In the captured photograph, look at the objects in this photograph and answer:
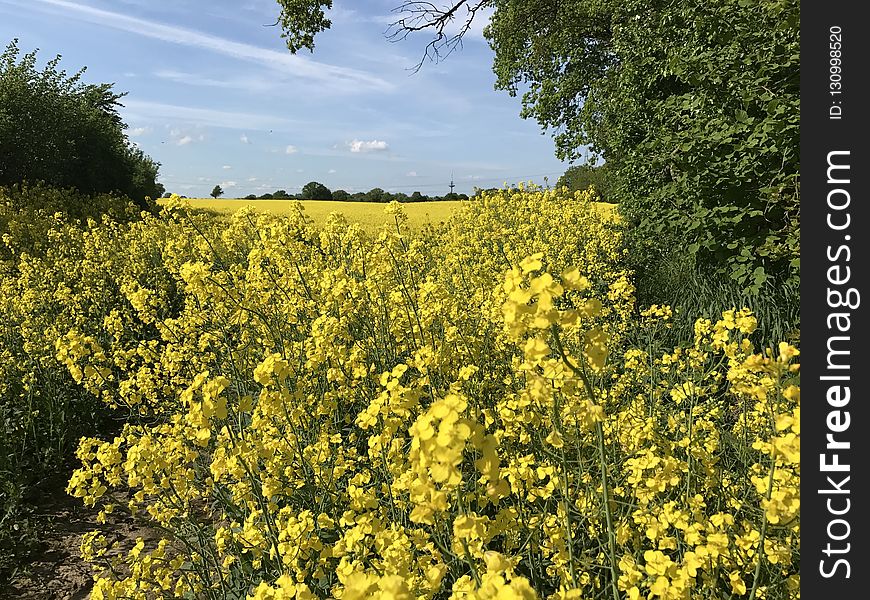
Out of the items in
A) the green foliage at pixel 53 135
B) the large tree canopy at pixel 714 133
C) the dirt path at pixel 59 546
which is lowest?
the dirt path at pixel 59 546

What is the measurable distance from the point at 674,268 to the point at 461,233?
3.20 metres

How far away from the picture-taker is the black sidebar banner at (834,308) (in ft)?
5.17

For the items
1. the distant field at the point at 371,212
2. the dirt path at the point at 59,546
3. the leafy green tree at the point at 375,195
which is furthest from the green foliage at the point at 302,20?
the leafy green tree at the point at 375,195

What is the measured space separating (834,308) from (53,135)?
65.3 feet

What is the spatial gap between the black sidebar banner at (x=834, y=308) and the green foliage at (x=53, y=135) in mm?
18660

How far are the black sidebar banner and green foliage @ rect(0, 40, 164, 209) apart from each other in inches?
735

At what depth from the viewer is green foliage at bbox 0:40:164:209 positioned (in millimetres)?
15438

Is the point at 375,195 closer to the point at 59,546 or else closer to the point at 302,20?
the point at 302,20

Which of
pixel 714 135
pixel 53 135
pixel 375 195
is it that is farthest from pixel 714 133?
pixel 375 195

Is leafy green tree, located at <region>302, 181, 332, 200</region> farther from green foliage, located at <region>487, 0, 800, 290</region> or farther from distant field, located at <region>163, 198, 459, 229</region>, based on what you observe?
green foliage, located at <region>487, 0, 800, 290</region>

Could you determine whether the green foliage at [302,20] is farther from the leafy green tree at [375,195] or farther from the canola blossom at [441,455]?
the leafy green tree at [375,195]

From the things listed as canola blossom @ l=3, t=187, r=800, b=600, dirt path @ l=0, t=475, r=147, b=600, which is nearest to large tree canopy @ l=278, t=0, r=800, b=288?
canola blossom @ l=3, t=187, r=800, b=600

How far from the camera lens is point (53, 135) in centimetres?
1625

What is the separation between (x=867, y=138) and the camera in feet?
6.29
